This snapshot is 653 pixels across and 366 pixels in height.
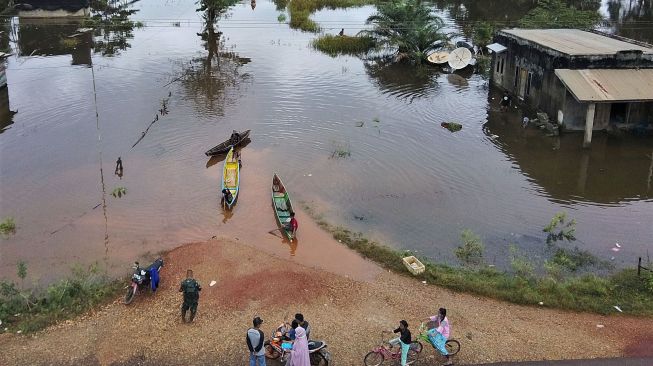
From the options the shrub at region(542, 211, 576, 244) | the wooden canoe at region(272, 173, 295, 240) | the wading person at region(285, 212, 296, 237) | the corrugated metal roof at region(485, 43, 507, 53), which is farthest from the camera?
the corrugated metal roof at region(485, 43, 507, 53)

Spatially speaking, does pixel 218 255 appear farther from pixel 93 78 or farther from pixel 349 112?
pixel 93 78

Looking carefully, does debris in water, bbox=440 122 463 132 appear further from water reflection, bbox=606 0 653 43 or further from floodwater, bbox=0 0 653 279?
water reflection, bbox=606 0 653 43

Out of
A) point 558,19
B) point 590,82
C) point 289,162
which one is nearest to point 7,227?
point 289,162

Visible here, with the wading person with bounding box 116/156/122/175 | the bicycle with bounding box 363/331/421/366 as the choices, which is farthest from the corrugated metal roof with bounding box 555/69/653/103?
the wading person with bounding box 116/156/122/175

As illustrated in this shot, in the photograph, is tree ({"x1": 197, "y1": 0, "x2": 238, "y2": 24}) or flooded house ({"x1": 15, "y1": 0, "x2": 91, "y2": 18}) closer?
tree ({"x1": 197, "y1": 0, "x2": 238, "y2": 24})

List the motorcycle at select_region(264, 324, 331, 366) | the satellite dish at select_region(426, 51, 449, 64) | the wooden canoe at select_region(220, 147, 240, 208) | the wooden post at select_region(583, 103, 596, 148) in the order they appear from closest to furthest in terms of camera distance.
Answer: the motorcycle at select_region(264, 324, 331, 366) < the wooden canoe at select_region(220, 147, 240, 208) < the wooden post at select_region(583, 103, 596, 148) < the satellite dish at select_region(426, 51, 449, 64)

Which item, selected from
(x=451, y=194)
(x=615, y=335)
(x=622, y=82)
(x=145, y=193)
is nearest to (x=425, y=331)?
(x=615, y=335)
